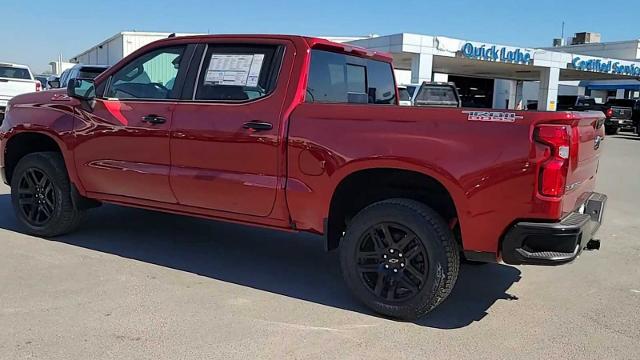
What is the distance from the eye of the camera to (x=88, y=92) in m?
5.39

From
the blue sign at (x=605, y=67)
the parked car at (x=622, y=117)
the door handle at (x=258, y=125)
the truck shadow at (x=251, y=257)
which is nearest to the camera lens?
the door handle at (x=258, y=125)

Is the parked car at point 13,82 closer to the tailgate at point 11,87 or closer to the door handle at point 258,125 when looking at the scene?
the tailgate at point 11,87

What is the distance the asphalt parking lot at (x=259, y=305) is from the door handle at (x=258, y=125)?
125cm

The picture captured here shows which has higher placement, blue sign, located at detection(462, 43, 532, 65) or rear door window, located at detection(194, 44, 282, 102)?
blue sign, located at detection(462, 43, 532, 65)

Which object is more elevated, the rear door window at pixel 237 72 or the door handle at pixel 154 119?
the rear door window at pixel 237 72

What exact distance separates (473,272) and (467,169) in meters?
1.85

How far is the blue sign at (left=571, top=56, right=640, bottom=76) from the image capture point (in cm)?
3591

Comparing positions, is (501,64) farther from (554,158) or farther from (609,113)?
Answer: (554,158)

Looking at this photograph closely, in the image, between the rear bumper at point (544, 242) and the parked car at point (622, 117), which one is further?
the parked car at point (622, 117)

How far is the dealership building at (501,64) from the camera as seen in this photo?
27.3 metres

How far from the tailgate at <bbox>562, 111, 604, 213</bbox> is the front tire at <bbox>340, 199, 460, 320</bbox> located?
2.70 feet

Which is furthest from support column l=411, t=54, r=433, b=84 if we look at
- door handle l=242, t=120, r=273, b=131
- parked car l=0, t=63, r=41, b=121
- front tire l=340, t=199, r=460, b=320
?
front tire l=340, t=199, r=460, b=320

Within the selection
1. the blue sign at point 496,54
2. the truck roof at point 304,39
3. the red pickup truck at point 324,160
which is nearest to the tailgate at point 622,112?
the blue sign at point 496,54

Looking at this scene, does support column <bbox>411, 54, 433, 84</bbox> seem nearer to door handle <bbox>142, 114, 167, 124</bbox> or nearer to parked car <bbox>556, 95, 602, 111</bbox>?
parked car <bbox>556, 95, 602, 111</bbox>
